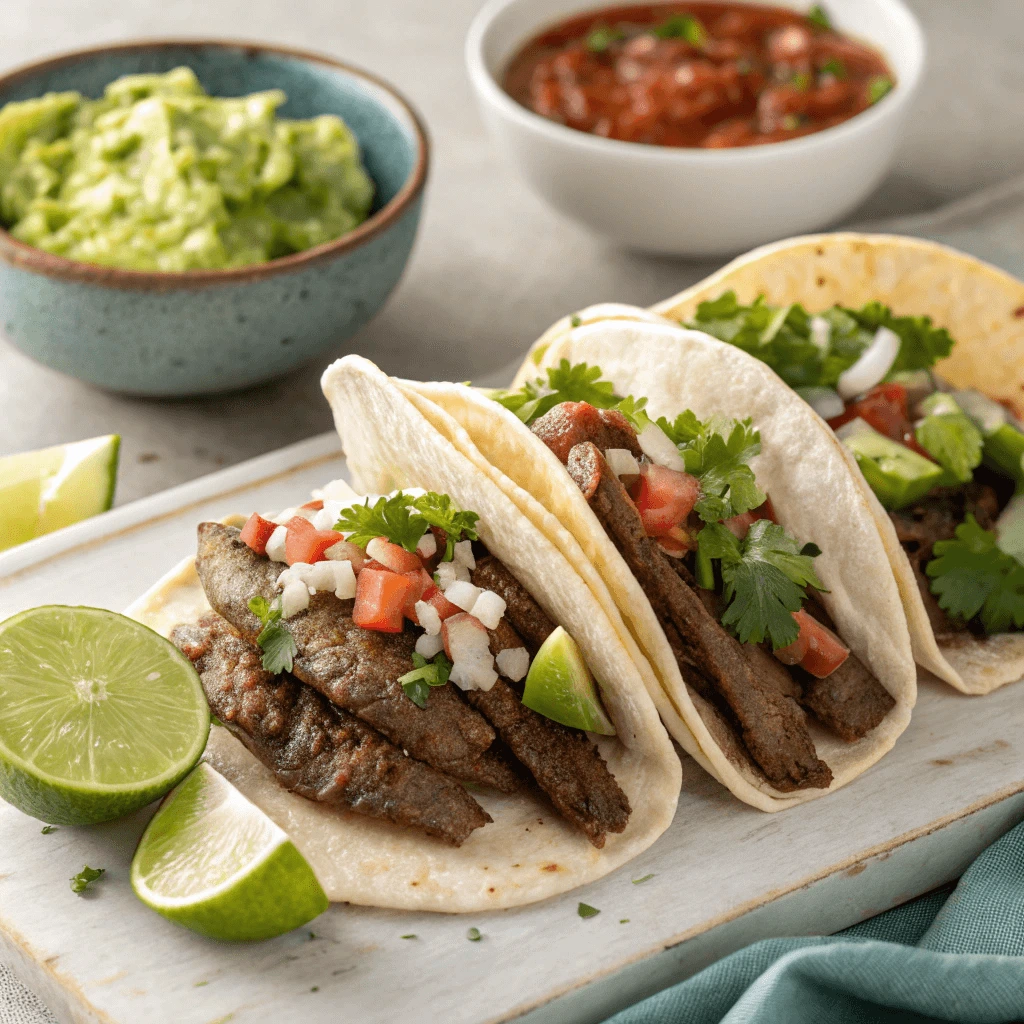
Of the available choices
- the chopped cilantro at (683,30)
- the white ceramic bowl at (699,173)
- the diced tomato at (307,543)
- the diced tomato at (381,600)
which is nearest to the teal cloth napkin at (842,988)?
the diced tomato at (381,600)

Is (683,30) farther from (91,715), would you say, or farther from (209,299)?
(91,715)

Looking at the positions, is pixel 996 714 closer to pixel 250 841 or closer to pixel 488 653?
pixel 488 653

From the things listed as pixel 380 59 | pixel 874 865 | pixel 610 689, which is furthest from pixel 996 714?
pixel 380 59

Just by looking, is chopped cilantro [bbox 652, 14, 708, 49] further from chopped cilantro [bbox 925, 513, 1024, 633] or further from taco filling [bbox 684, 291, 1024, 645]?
chopped cilantro [bbox 925, 513, 1024, 633]

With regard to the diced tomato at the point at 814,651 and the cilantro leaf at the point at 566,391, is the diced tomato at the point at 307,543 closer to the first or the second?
the cilantro leaf at the point at 566,391

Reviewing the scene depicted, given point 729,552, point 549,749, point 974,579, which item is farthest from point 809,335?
point 549,749

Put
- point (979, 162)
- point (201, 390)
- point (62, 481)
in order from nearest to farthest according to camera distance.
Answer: point (62, 481) → point (201, 390) → point (979, 162)
